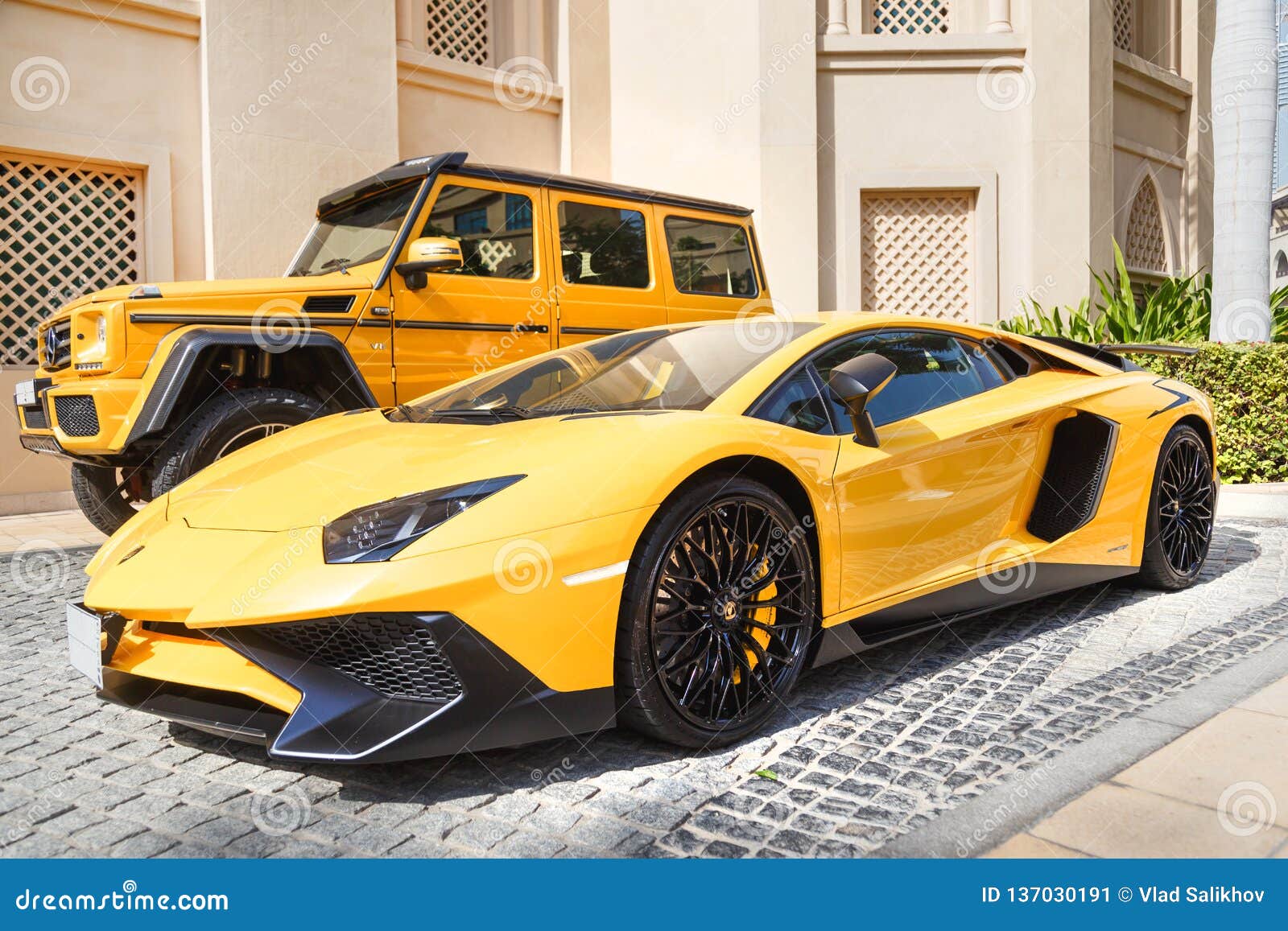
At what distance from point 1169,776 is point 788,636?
39.1 inches

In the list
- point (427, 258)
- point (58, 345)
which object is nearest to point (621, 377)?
point (427, 258)

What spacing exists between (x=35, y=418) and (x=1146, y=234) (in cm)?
1321

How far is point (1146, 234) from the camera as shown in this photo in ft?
45.3

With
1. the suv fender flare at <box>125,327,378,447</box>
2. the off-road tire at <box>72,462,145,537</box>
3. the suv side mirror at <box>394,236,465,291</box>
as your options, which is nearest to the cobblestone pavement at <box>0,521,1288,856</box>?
the suv fender flare at <box>125,327,378,447</box>

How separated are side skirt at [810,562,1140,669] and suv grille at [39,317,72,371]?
4.10m

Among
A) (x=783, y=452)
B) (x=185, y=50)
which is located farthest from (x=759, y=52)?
(x=783, y=452)

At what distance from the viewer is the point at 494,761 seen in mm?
2699

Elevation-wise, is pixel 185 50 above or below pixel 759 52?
below

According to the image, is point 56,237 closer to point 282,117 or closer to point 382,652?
point 282,117

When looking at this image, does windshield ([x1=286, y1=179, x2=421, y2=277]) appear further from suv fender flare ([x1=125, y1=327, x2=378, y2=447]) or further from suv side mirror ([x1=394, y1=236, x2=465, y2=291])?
suv fender flare ([x1=125, y1=327, x2=378, y2=447])

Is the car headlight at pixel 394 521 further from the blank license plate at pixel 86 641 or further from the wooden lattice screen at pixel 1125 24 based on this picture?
the wooden lattice screen at pixel 1125 24

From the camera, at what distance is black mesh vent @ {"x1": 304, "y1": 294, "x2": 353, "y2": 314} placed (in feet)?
16.9
